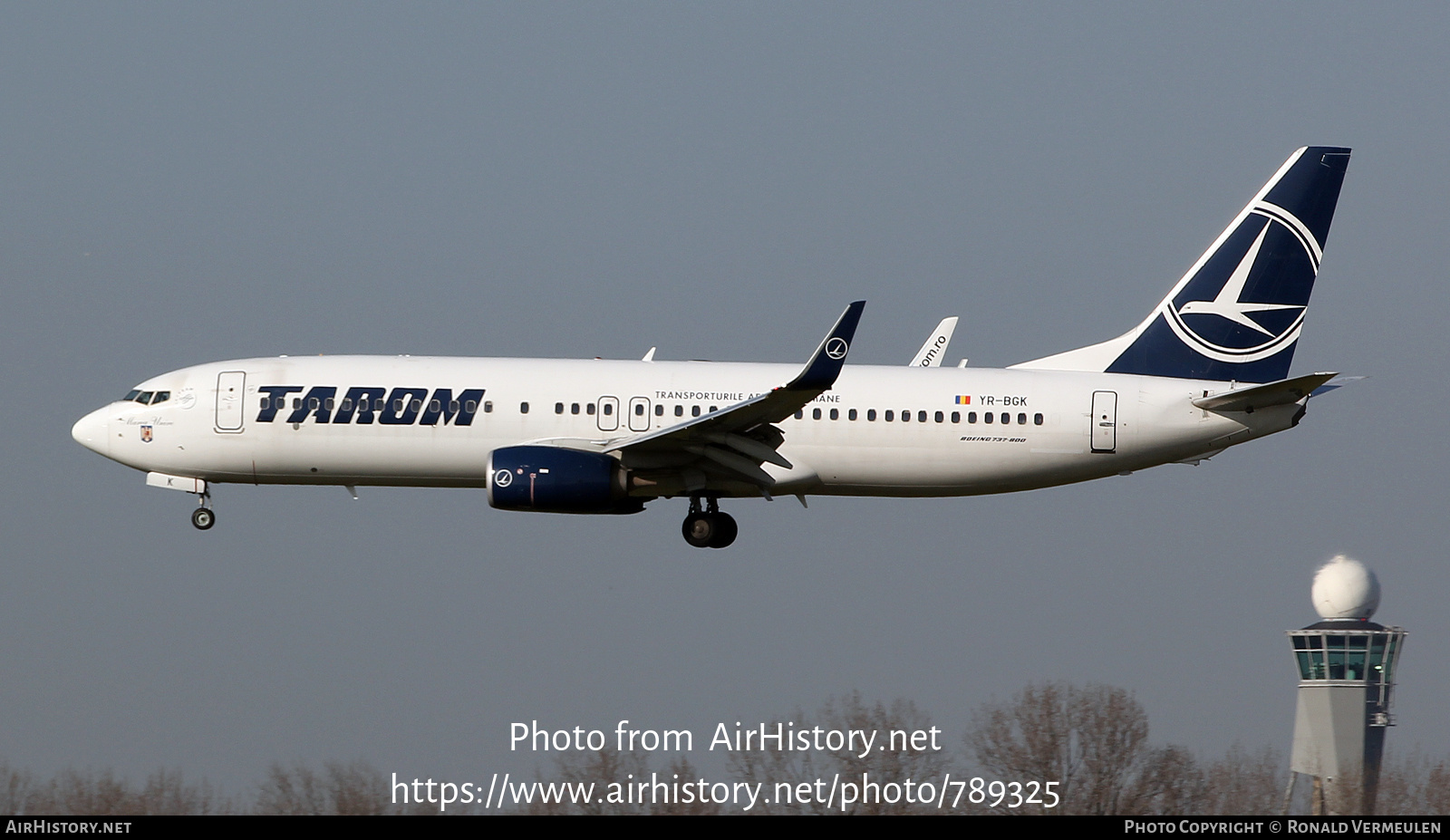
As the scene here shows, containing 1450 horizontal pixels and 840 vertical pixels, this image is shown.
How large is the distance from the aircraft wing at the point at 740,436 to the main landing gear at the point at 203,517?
9.10m

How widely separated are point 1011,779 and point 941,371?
36.1 feet

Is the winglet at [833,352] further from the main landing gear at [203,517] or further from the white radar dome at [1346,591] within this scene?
the white radar dome at [1346,591]

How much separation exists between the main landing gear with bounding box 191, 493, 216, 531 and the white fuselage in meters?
0.97

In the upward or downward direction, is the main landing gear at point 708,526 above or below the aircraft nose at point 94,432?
below

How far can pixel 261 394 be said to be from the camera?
36.9m

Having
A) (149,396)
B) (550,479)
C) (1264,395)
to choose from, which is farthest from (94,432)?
(1264,395)

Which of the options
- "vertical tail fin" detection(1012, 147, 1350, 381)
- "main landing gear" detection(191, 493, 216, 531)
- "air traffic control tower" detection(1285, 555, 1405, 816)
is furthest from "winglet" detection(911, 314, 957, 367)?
"air traffic control tower" detection(1285, 555, 1405, 816)

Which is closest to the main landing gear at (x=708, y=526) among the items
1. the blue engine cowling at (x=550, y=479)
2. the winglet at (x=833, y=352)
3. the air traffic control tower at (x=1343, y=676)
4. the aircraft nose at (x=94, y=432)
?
the blue engine cowling at (x=550, y=479)

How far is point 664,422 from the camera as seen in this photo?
3684cm

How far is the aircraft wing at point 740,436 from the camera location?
3247 cm

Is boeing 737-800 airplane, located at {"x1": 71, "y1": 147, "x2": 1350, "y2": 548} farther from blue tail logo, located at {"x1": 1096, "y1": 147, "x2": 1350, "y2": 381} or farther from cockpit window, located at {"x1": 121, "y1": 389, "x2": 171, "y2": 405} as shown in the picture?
blue tail logo, located at {"x1": 1096, "y1": 147, "x2": 1350, "y2": 381}

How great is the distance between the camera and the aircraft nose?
3819cm
